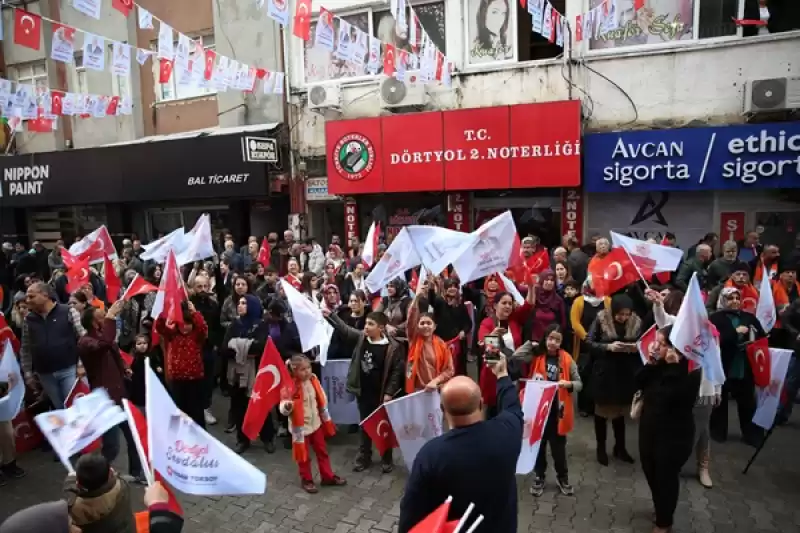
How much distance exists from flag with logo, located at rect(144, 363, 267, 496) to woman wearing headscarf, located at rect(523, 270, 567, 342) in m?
3.85

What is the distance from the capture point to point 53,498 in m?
5.62

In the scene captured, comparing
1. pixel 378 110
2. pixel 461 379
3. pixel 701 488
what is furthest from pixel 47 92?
pixel 701 488

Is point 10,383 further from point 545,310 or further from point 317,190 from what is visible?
point 317,190

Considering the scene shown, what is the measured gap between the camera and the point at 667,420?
444 cm

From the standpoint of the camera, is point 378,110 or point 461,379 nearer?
point 461,379

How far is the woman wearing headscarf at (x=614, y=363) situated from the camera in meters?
5.65

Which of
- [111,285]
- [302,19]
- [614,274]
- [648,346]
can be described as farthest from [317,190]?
[648,346]

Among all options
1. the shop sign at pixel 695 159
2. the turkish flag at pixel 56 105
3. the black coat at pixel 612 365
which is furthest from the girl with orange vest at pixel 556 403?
the turkish flag at pixel 56 105

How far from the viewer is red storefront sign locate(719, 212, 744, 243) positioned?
445 inches

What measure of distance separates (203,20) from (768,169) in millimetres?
13694

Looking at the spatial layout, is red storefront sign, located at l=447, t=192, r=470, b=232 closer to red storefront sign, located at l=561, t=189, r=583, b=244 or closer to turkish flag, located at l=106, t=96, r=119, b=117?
red storefront sign, located at l=561, t=189, r=583, b=244

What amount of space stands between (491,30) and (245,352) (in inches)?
371

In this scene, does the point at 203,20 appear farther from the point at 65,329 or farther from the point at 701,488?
the point at 701,488

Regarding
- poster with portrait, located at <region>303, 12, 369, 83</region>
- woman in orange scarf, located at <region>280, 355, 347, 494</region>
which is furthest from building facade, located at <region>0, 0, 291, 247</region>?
woman in orange scarf, located at <region>280, 355, 347, 494</region>
